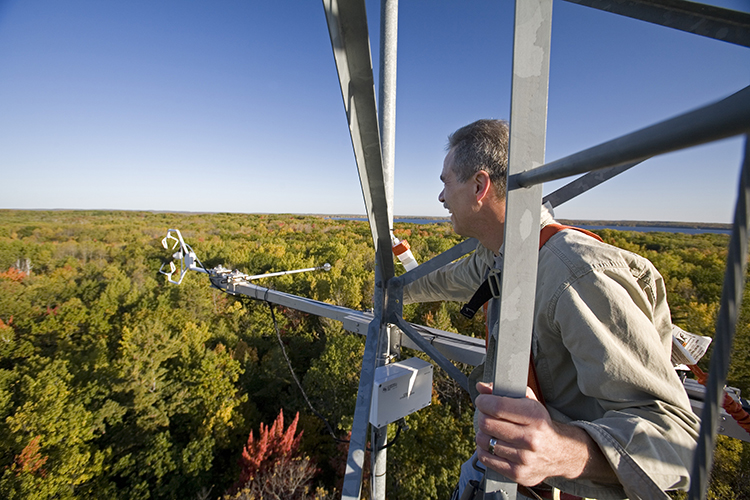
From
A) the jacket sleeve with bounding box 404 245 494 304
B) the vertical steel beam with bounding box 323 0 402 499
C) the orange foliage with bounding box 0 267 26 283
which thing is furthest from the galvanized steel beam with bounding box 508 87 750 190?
the orange foliage with bounding box 0 267 26 283

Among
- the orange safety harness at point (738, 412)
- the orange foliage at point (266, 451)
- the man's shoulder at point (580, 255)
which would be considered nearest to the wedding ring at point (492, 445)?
the man's shoulder at point (580, 255)

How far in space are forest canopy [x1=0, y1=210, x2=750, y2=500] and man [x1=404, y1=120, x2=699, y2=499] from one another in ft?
27.5

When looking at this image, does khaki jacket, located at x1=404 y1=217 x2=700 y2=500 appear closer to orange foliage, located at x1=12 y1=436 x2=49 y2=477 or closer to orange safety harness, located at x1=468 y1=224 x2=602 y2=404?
orange safety harness, located at x1=468 y1=224 x2=602 y2=404

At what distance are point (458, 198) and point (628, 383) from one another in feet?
2.92

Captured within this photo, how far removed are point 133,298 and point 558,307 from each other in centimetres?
2635

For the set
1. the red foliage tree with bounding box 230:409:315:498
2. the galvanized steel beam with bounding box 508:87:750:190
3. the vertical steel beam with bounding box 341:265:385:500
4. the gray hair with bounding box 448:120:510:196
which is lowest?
the red foliage tree with bounding box 230:409:315:498

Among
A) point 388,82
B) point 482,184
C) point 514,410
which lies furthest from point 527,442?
point 388,82

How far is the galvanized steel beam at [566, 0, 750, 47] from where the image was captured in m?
0.72

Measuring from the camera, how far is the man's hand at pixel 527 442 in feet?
2.20

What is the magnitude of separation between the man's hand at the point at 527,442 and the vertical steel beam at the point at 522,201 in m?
0.03

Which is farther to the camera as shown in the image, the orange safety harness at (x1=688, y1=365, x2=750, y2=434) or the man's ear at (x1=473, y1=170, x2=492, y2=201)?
the orange safety harness at (x1=688, y1=365, x2=750, y2=434)

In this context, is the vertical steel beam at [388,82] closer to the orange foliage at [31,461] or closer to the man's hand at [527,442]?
the man's hand at [527,442]

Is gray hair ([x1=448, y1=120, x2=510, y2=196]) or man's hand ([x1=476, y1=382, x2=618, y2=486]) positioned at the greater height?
gray hair ([x1=448, y1=120, x2=510, y2=196])

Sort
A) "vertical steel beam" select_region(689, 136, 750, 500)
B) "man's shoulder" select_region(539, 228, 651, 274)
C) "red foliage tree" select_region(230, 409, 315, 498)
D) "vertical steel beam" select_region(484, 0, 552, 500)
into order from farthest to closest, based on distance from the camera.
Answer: "red foliage tree" select_region(230, 409, 315, 498)
"man's shoulder" select_region(539, 228, 651, 274)
"vertical steel beam" select_region(484, 0, 552, 500)
"vertical steel beam" select_region(689, 136, 750, 500)
